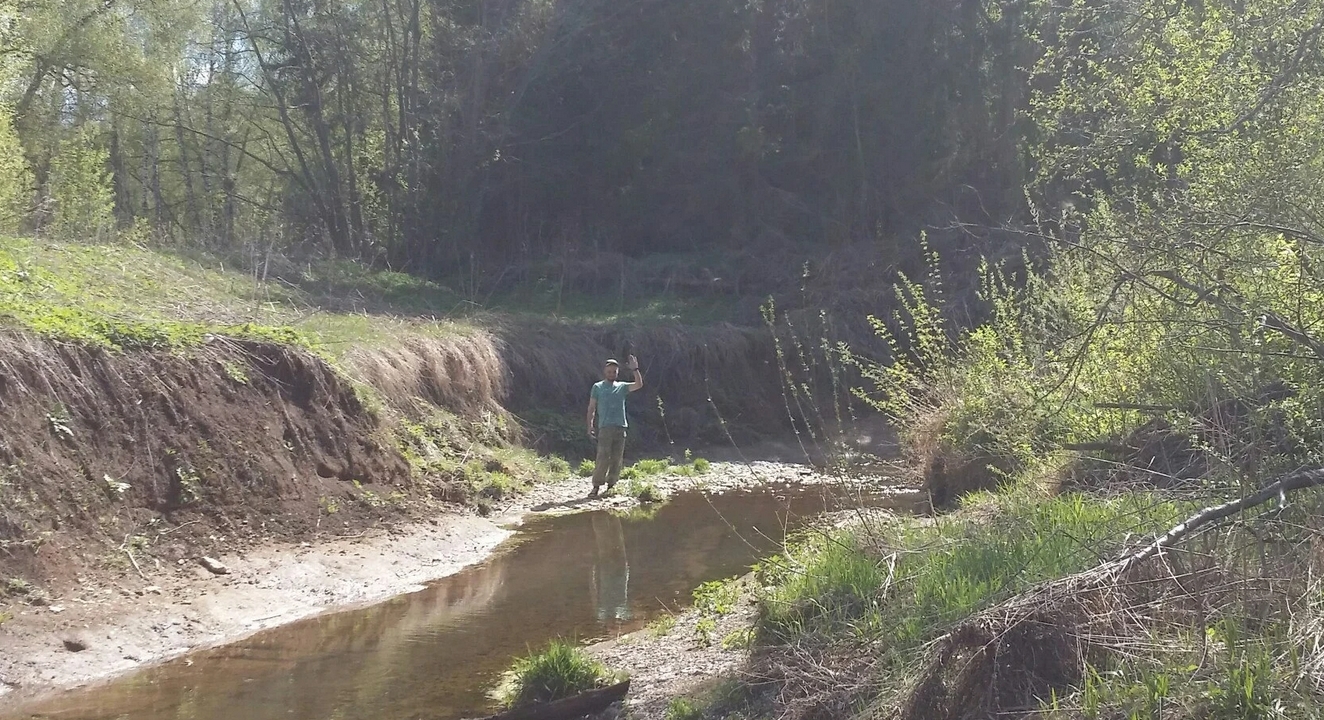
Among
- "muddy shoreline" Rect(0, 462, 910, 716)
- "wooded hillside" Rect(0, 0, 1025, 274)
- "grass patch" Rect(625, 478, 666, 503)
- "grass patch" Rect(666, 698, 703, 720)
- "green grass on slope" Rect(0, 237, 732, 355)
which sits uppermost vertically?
"wooded hillside" Rect(0, 0, 1025, 274)

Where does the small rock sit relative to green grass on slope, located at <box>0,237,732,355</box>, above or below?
below

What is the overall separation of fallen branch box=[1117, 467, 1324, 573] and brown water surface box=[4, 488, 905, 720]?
9.06ft

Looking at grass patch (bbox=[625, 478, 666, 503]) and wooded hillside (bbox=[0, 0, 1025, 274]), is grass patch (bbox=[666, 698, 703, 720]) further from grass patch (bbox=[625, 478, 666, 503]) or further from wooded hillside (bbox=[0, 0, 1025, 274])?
wooded hillside (bbox=[0, 0, 1025, 274])

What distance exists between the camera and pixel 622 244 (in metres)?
32.3

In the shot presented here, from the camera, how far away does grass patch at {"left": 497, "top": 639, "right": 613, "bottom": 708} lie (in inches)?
287

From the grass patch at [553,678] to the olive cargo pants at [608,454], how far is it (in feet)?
30.1

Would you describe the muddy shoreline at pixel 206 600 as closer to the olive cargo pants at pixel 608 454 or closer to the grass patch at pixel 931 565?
the grass patch at pixel 931 565

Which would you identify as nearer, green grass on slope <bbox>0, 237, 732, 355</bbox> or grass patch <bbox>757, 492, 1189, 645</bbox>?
grass patch <bbox>757, 492, 1189, 645</bbox>

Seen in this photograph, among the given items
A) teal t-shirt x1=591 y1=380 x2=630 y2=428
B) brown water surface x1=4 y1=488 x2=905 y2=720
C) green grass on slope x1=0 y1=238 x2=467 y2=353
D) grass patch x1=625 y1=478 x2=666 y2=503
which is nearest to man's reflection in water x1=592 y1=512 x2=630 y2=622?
brown water surface x1=4 y1=488 x2=905 y2=720

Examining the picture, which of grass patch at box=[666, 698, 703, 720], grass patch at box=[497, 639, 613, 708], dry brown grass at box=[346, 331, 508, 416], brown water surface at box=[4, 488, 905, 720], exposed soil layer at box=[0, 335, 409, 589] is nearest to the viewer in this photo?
grass patch at box=[666, 698, 703, 720]

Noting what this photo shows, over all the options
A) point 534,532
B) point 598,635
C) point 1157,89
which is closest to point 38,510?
point 598,635

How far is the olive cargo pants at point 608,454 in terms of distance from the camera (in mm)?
16672

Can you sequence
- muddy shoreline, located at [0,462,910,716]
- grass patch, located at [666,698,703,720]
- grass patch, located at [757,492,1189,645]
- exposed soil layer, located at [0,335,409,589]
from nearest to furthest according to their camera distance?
grass patch, located at [757,492,1189,645]
grass patch, located at [666,698,703,720]
muddy shoreline, located at [0,462,910,716]
exposed soil layer, located at [0,335,409,589]

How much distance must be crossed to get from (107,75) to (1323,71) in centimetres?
2827
